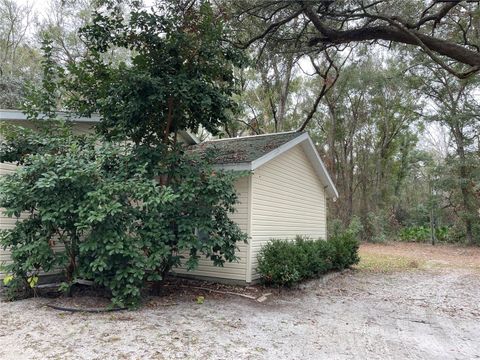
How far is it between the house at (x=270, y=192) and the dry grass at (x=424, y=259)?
260cm

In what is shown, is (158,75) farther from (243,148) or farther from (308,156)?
(308,156)

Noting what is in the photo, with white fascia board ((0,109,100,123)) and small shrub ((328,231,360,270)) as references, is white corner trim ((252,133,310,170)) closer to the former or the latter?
small shrub ((328,231,360,270))

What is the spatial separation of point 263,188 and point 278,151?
99 centimetres

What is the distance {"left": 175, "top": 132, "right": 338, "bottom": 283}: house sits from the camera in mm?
7754

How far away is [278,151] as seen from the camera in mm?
8492

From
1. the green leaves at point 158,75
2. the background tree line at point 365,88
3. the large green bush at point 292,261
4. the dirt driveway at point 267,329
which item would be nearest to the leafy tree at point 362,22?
the background tree line at point 365,88

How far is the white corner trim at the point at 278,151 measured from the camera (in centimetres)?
758

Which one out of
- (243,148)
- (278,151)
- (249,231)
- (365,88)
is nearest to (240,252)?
(249,231)

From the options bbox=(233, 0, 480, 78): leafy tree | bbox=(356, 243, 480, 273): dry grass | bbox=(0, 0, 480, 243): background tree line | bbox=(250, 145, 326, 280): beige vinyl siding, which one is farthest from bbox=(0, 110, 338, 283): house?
bbox=(356, 243, 480, 273): dry grass

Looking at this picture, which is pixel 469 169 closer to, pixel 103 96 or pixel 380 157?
pixel 380 157

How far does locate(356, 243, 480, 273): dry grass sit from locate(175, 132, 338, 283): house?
102 inches

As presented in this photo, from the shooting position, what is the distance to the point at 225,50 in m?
6.75

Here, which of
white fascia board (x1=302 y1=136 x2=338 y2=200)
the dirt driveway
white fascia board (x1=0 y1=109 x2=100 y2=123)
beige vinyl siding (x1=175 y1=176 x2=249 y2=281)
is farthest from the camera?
white fascia board (x1=302 y1=136 x2=338 y2=200)

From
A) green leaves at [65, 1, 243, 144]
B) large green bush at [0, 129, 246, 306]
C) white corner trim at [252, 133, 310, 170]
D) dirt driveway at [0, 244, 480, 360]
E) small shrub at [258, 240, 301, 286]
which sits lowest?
dirt driveway at [0, 244, 480, 360]
